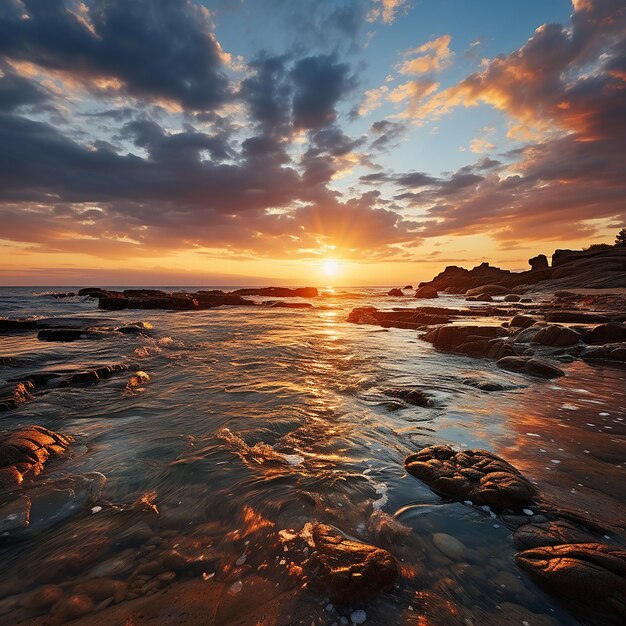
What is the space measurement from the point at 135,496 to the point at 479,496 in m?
4.19

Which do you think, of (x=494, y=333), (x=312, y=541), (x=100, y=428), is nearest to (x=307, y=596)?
(x=312, y=541)

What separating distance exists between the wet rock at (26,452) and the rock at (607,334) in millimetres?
18784

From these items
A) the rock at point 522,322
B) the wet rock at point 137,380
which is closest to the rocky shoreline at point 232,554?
the wet rock at point 137,380

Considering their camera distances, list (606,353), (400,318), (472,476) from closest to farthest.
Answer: (472,476)
(606,353)
(400,318)

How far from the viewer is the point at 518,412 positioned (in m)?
6.78

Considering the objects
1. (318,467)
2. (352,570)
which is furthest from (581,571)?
(318,467)

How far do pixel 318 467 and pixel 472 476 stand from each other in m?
2.06

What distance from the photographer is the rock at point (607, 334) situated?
45.3 ft

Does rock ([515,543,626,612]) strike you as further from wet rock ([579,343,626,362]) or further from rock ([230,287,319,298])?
rock ([230,287,319,298])

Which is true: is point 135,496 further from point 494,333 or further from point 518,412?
point 494,333

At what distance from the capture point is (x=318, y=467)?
465cm

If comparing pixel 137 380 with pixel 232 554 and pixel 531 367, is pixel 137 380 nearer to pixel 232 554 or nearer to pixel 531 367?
pixel 232 554

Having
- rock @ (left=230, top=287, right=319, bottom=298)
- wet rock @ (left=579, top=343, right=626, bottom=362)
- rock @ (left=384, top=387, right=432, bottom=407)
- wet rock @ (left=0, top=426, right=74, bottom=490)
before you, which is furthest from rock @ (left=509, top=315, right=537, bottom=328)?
rock @ (left=230, top=287, right=319, bottom=298)

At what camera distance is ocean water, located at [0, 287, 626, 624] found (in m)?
2.78
